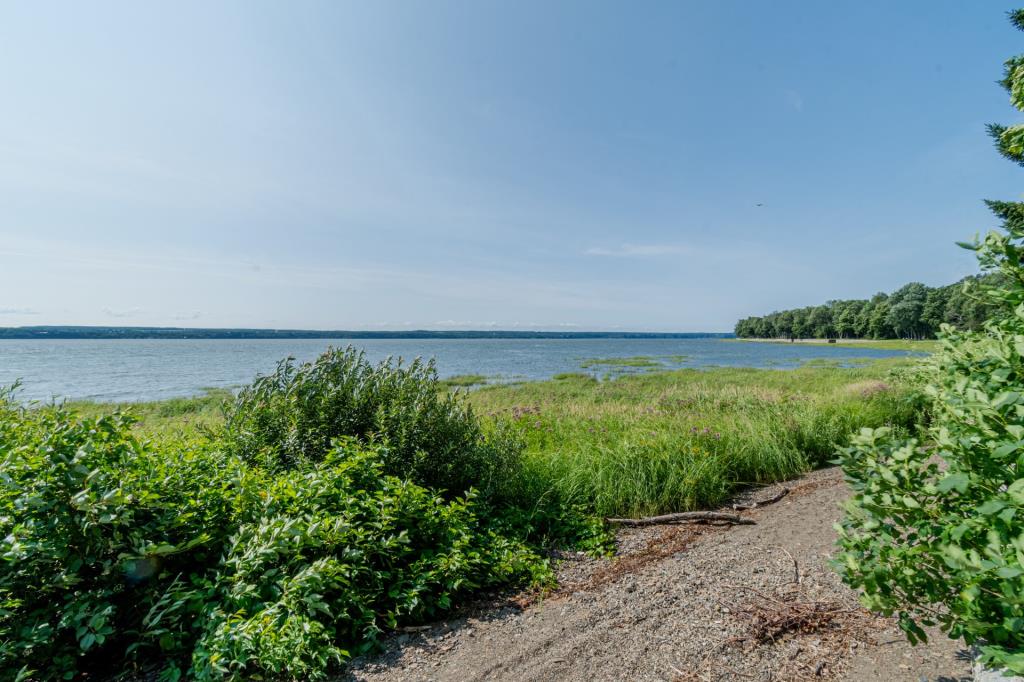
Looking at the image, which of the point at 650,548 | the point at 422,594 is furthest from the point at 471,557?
the point at 650,548

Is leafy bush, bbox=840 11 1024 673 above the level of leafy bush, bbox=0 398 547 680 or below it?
above

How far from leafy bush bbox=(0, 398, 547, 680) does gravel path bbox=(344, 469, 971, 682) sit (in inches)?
15.3

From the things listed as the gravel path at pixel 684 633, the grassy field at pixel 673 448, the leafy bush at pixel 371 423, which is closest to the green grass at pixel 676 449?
the grassy field at pixel 673 448

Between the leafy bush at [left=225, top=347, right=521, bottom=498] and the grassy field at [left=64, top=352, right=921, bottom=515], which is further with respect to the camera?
the grassy field at [left=64, top=352, right=921, bottom=515]

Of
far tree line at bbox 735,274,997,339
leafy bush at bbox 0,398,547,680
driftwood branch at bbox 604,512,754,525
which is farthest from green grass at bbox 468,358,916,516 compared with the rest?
far tree line at bbox 735,274,997,339

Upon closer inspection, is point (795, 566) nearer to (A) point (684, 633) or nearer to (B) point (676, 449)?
(A) point (684, 633)

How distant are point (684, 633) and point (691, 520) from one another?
2.63 metres

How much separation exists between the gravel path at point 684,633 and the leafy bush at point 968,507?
124 cm

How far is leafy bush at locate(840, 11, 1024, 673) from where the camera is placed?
4.92 ft

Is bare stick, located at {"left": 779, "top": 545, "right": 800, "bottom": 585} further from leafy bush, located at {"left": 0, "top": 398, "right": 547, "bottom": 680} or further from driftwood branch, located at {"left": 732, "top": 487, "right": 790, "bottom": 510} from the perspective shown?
leafy bush, located at {"left": 0, "top": 398, "right": 547, "bottom": 680}

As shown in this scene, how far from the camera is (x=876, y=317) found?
105188 mm

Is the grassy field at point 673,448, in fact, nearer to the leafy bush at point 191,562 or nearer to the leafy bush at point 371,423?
the leafy bush at point 371,423

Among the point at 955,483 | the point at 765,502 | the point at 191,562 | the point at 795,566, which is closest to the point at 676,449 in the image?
the point at 765,502

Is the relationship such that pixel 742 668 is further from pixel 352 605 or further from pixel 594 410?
pixel 594 410
